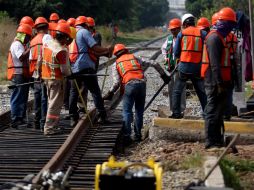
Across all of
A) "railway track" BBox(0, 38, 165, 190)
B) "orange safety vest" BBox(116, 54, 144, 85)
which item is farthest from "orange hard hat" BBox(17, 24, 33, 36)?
"orange safety vest" BBox(116, 54, 144, 85)

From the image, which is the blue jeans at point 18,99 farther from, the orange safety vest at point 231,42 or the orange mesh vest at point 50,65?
the orange safety vest at point 231,42

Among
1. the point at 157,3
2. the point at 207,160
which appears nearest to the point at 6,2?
the point at 207,160

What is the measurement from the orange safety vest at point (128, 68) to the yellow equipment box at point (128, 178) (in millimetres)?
4824

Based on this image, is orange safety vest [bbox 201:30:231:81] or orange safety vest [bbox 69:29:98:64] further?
orange safety vest [bbox 69:29:98:64]

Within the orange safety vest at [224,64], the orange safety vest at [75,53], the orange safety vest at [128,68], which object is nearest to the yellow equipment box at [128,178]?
the orange safety vest at [224,64]

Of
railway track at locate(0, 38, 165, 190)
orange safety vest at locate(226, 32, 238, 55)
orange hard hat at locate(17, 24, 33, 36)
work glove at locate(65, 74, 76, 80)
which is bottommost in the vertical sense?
railway track at locate(0, 38, 165, 190)

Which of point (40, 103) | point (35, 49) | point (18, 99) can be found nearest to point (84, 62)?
point (35, 49)

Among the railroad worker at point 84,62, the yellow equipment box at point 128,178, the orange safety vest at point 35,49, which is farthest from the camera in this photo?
the railroad worker at point 84,62

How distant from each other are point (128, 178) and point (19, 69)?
6.17 m

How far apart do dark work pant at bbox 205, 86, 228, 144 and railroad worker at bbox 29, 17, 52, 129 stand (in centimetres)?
298

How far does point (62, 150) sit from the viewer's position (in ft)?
29.0

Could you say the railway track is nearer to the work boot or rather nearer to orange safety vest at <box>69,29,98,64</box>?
the work boot

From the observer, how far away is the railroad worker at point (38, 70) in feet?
35.1

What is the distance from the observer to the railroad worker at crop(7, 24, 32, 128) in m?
11.2
